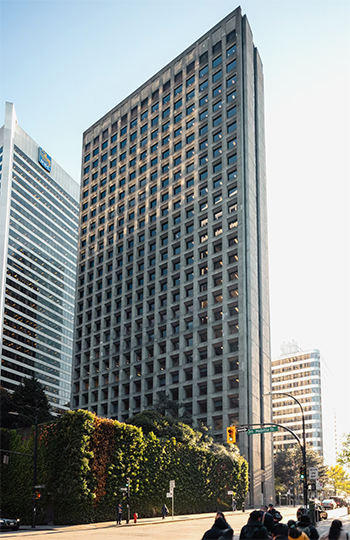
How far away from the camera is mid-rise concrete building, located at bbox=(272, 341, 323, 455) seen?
177 metres

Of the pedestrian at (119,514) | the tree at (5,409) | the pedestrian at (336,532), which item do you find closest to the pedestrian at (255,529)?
the pedestrian at (336,532)

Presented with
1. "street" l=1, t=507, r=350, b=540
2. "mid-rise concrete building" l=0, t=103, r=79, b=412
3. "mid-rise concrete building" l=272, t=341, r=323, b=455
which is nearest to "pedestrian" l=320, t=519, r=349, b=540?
"street" l=1, t=507, r=350, b=540

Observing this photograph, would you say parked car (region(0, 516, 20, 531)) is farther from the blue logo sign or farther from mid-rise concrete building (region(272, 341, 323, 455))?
the blue logo sign

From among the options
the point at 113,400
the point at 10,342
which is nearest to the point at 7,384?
the point at 10,342

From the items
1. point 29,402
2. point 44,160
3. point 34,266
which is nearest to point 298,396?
point 34,266

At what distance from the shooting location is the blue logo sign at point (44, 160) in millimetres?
181375

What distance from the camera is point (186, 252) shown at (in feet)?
299

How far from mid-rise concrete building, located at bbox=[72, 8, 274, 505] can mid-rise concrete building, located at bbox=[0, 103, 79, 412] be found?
2091 inches

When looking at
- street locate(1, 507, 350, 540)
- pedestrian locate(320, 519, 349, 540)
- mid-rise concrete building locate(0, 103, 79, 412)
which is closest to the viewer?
pedestrian locate(320, 519, 349, 540)

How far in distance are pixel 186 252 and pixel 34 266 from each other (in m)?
92.0

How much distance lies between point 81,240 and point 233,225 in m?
40.4

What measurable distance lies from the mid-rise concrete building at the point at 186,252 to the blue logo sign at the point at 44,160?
7048cm

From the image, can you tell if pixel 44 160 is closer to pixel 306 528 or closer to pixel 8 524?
pixel 8 524

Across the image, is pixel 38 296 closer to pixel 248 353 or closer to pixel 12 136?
pixel 12 136
